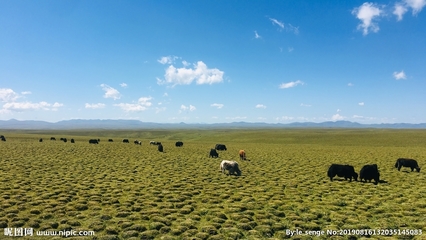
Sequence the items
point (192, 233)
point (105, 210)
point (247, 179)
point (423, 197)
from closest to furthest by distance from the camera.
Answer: point (192, 233)
point (105, 210)
point (423, 197)
point (247, 179)

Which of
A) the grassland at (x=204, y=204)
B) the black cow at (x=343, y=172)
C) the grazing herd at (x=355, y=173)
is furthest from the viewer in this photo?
the black cow at (x=343, y=172)

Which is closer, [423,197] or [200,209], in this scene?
[200,209]

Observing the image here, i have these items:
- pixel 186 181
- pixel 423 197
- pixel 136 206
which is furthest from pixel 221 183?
pixel 423 197

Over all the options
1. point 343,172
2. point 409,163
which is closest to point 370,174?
point 343,172

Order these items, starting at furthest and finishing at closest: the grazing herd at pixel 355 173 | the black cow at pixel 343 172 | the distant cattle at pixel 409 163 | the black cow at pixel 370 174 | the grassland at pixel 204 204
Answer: the distant cattle at pixel 409 163 < the black cow at pixel 343 172 < the grazing herd at pixel 355 173 < the black cow at pixel 370 174 < the grassland at pixel 204 204

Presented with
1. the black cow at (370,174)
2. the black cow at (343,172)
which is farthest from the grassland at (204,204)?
the black cow at (370,174)

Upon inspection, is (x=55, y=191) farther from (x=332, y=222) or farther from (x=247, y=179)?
(x=332, y=222)

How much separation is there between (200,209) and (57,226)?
6.24 meters

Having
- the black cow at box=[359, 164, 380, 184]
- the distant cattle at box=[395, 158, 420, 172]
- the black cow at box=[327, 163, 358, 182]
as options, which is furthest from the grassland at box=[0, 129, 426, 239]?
the distant cattle at box=[395, 158, 420, 172]

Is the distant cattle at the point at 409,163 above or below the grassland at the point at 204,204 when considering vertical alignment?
above

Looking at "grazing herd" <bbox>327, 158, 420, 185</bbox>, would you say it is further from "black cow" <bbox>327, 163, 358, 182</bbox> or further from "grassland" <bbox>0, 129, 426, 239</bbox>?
"grassland" <bbox>0, 129, 426, 239</bbox>

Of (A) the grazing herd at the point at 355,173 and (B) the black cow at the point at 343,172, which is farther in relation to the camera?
(B) the black cow at the point at 343,172

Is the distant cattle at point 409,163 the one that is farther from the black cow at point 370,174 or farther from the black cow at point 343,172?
the black cow at point 343,172

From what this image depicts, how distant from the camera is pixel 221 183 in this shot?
64.2 feet
